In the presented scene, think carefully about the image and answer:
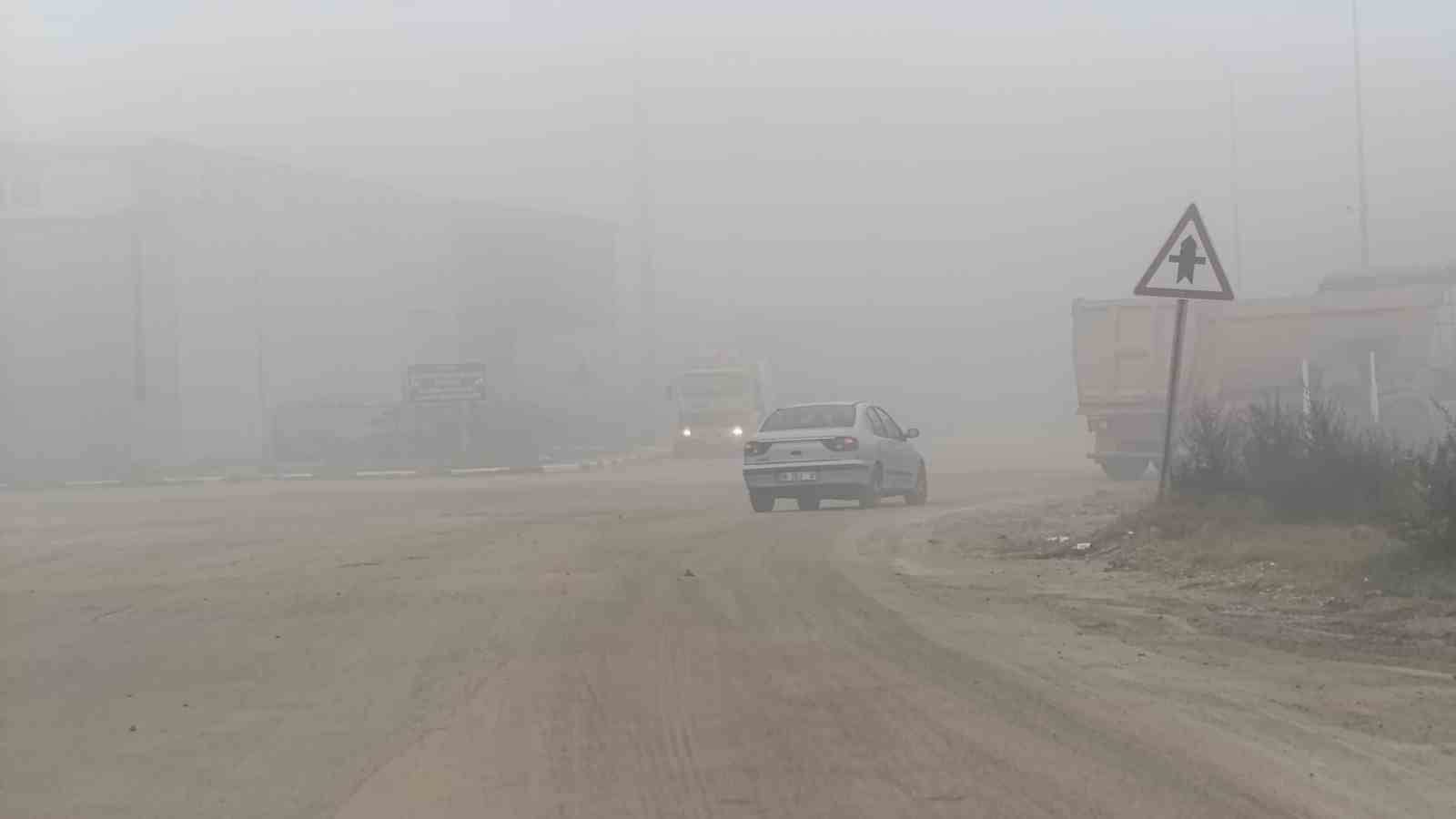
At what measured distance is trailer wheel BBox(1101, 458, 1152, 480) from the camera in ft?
92.9

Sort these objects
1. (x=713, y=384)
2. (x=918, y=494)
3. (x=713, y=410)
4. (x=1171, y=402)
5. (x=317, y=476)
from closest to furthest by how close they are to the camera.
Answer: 1. (x=1171, y=402)
2. (x=918, y=494)
3. (x=317, y=476)
4. (x=713, y=410)
5. (x=713, y=384)

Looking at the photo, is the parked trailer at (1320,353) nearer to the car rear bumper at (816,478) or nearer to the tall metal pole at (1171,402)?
the car rear bumper at (816,478)

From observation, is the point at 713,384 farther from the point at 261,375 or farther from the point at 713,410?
the point at 261,375

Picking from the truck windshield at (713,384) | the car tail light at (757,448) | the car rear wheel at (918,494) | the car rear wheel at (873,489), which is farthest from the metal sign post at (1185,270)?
the truck windshield at (713,384)

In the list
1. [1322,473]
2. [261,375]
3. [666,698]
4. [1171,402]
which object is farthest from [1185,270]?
[261,375]

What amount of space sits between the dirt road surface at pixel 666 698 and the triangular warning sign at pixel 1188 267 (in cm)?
261

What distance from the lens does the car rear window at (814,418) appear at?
20.8 metres

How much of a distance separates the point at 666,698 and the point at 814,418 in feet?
45.5

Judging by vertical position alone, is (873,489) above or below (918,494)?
above

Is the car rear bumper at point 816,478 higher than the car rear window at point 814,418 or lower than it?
lower

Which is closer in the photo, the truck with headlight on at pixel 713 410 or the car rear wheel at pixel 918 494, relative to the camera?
the car rear wheel at pixel 918 494

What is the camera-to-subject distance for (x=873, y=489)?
20.6m

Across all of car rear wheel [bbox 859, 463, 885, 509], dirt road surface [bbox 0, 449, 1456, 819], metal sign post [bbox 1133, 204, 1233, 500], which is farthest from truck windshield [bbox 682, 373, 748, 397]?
metal sign post [bbox 1133, 204, 1233, 500]

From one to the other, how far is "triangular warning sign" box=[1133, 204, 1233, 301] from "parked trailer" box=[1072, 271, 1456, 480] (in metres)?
14.1
